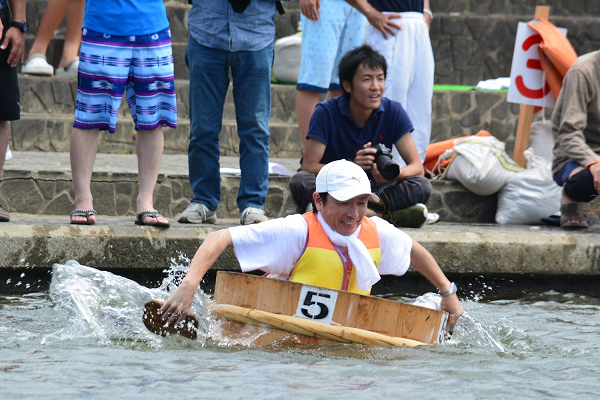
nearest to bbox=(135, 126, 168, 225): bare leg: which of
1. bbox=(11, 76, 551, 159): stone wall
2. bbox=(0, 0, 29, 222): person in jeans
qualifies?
bbox=(0, 0, 29, 222): person in jeans

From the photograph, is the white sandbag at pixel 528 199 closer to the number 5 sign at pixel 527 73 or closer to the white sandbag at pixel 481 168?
→ the white sandbag at pixel 481 168

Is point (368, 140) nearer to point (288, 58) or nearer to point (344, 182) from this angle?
point (344, 182)

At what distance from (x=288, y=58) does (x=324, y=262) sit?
16.8 feet

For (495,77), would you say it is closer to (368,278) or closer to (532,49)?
(532,49)

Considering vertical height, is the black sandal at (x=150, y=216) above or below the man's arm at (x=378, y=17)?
below

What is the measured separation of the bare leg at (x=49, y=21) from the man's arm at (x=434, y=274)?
187 inches

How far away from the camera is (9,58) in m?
5.36

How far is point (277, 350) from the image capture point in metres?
4.05

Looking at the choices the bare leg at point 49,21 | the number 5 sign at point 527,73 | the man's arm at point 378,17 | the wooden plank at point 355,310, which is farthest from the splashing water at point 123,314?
the bare leg at point 49,21

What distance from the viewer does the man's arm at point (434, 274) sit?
4414 mm

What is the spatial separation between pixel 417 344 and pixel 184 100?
5.09m

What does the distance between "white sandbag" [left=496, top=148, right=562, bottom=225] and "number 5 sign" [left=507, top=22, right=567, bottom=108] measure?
812mm

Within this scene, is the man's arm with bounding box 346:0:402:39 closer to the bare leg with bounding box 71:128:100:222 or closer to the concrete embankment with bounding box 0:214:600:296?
the concrete embankment with bounding box 0:214:600:296

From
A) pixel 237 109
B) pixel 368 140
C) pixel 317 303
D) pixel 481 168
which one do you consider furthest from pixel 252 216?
pixel 481 168
